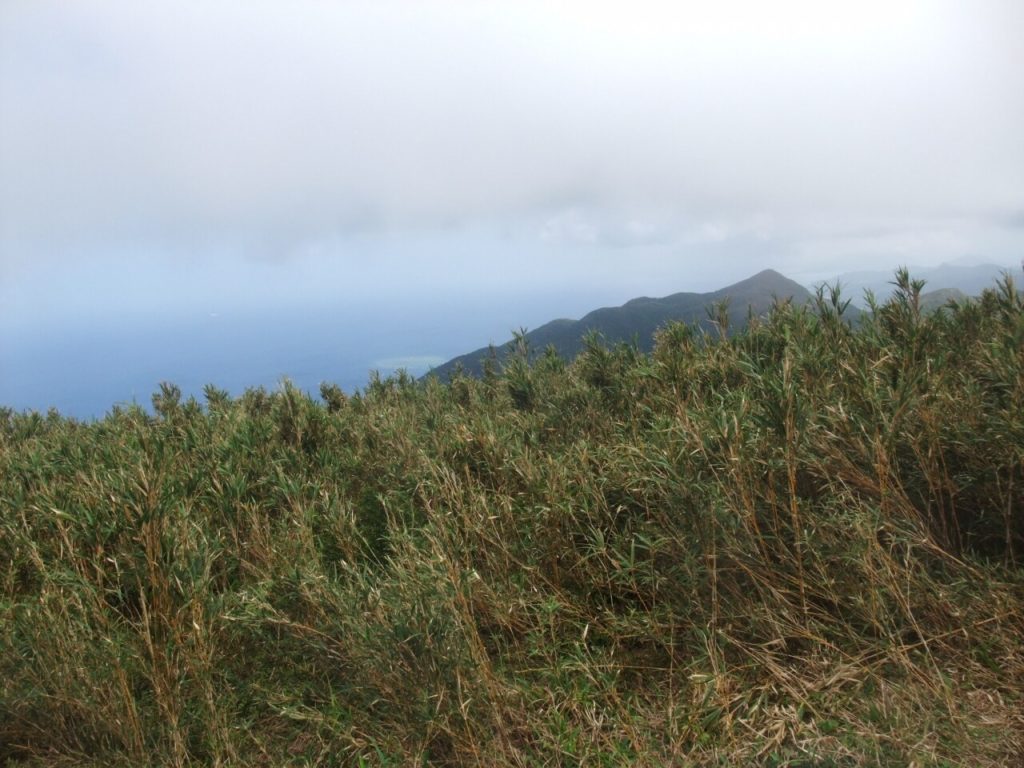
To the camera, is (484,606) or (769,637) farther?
(484,606)

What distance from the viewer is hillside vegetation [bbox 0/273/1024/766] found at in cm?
236

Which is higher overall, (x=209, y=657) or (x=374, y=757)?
(x=209, y=657)

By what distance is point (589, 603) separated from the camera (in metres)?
3.16

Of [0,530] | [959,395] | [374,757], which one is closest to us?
[374,757]

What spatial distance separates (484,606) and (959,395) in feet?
9.09

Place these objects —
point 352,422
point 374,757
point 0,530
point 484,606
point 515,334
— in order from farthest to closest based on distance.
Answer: point 515,334, point 352,422, point 0,530, point 484,606, point 374,757

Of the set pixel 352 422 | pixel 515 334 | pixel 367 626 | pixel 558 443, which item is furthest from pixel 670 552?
pixel 515 334

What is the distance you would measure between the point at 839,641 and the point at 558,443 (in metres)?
2.37

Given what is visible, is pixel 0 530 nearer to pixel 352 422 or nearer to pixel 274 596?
pixel 274 596

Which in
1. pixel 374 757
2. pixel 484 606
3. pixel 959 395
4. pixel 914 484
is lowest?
pixel 374 757

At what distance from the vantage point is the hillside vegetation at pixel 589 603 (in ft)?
7.75

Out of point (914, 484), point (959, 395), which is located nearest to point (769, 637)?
point (914, 484)

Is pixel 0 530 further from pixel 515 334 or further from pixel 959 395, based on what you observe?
Answer: pixel 959 395

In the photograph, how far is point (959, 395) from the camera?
11.5 feet
